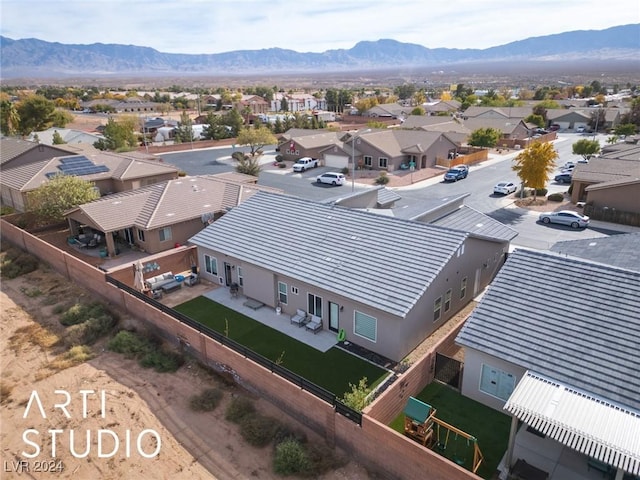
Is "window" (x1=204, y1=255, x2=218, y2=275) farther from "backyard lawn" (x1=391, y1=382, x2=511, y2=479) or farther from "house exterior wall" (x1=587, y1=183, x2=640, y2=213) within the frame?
"house exterior wall" (x1=587, y1=183, x2=640, y2=213)

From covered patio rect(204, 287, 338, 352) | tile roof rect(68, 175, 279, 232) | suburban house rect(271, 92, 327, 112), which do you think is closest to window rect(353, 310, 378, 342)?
covered patio rect(204, 287, 338, 352)

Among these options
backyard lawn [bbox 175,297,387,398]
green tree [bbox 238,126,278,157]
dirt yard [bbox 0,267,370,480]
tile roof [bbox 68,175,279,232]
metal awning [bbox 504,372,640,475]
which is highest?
green tree [bbox 238,126,278,157]

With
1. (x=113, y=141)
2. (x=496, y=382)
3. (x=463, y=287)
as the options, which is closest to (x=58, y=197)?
(x=463, y=287)

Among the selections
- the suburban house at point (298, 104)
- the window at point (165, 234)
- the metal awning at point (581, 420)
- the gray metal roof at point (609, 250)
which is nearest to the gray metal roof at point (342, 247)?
the window at point (165, 234)

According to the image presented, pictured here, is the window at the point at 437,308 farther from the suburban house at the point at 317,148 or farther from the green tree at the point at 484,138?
the green tree at the point at 484,138

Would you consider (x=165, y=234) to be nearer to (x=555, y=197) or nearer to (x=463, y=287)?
(x=463, y=287)

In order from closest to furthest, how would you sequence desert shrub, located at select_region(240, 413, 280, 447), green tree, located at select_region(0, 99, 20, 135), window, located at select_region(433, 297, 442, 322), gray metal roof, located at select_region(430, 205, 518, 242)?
1. desert shrub, located at select_region(240, 413, 280, 447)
2. window, located at select_region(433, 297, 442, 322)
3. gray metal roof, located at select_region(430, 205, 518, 242)
4. green tree, located at select_region(0, 99, 20, 135)
